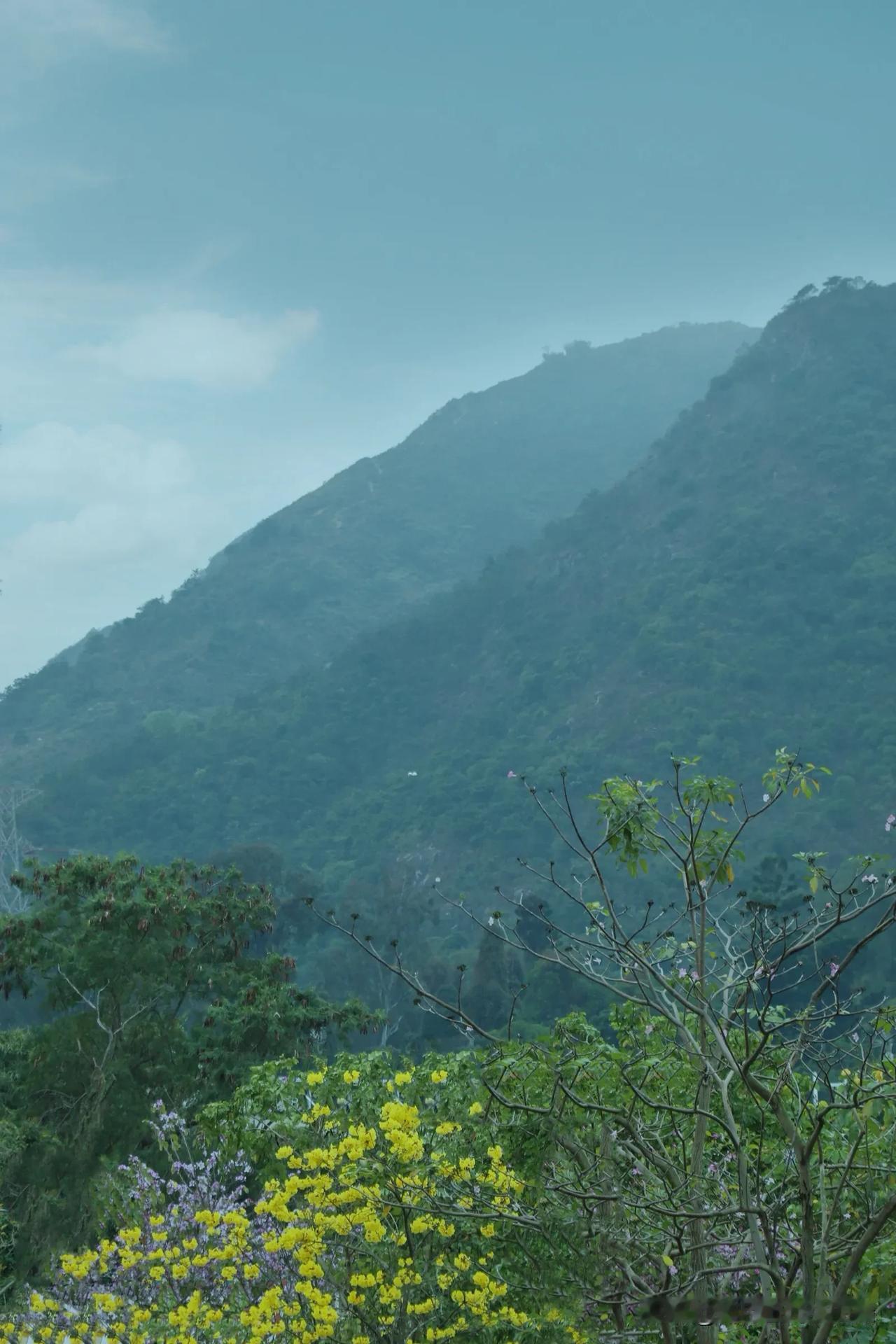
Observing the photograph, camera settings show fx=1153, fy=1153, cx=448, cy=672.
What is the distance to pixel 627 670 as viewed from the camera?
81688 mm

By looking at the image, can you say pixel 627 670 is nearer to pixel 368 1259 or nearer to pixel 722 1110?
pixel 368 1259

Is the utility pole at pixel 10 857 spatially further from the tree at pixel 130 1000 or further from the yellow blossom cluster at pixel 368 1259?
the yellow blossom cluster at pixel 368 1259

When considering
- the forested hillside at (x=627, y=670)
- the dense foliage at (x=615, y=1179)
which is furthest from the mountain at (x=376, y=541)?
the dense foliage at (x=615, y=1179)

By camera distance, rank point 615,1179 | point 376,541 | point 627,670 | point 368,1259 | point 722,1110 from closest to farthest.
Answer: point 615,1179 → point 722,1110 → point 368,1259 → point 627,670 → point 376,541

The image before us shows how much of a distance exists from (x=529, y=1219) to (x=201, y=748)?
8884cm

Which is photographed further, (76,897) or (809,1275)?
(76,897)

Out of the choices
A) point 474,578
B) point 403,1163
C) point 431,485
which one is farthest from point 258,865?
point 431,485

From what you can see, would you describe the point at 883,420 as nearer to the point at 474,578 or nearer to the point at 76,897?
the point at 474,578

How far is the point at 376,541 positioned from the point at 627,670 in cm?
6133

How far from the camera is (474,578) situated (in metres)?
127

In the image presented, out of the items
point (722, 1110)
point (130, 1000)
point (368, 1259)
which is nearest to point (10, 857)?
point (130, 1000)

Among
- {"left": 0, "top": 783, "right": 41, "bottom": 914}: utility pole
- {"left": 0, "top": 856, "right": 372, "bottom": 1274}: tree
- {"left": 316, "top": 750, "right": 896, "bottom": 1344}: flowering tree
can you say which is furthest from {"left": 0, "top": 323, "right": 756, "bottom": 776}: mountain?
{"left": 316, "top": 750, "right": 896, "bottom": 1344}: flowering tree

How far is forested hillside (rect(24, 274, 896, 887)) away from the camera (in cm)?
7231

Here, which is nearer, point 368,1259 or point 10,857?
point 368,1259
